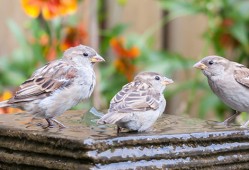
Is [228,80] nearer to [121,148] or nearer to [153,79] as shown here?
[153,79]

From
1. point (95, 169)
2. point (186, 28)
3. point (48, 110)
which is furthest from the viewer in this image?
point (186, 28)

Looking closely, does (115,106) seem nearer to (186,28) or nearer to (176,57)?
(176,57)

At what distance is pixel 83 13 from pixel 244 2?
1.40 m

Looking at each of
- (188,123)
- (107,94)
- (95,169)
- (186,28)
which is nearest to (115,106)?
(188,123)

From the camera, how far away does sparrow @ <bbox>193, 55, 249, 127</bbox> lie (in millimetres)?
4117

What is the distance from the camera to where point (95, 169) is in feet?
8.12

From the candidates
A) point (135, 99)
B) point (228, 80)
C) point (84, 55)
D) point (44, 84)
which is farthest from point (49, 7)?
point (135, 99)

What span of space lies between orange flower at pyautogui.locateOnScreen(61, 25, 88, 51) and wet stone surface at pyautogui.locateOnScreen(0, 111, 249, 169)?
2.15m

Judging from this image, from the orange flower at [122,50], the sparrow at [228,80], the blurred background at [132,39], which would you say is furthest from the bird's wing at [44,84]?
the orange flower at [122,50]

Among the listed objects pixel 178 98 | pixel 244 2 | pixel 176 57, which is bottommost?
pixel 178 98

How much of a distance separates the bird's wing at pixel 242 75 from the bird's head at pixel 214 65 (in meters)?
0.07

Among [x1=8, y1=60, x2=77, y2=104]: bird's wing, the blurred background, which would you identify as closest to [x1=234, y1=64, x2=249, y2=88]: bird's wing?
the blurred background

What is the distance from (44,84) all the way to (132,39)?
254cm

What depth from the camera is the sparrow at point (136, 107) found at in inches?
115
